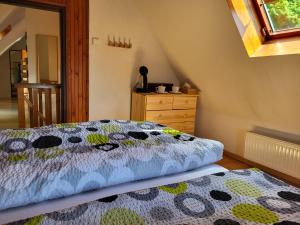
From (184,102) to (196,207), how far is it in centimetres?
272

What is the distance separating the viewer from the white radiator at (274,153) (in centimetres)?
248

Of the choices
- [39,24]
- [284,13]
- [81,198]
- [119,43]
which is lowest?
[81,198]

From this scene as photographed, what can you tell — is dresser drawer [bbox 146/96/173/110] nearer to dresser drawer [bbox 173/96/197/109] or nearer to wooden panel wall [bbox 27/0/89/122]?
dresser drawer [bbox 173/96/197/109]

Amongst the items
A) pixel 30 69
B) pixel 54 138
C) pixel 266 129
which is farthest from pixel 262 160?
pixel 30 69

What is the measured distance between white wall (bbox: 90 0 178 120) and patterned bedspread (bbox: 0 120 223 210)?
1.62 m

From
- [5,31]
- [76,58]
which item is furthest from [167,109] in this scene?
[5,31]

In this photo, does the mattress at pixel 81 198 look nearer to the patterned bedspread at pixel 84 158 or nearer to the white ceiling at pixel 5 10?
the patterned bedspread at pixel 84 158

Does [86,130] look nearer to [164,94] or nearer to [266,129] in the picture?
[164,94]

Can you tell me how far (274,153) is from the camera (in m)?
2.67

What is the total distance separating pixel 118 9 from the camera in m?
3.22

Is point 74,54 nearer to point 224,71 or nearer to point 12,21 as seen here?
point 224,71

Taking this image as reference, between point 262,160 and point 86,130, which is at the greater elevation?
point 86,130

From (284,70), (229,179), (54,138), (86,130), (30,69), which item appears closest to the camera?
(229,179)

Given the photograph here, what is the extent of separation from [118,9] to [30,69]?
8.99 feet
